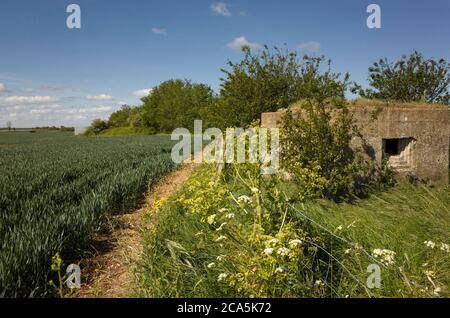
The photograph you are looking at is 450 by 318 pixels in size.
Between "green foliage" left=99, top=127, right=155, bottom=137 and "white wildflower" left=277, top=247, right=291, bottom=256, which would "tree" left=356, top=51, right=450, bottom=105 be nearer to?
"white wildflower" left=277, top=247, right=291, bottom=256

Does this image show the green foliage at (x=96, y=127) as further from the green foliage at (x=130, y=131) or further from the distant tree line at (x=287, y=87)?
the distant tree line at (x=287, y=87)

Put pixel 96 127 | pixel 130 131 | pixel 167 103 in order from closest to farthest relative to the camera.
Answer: pixel 167 103
pixel 130 131
pixel 96 127

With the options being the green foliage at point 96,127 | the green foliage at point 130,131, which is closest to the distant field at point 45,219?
the green foliage at point 130,131

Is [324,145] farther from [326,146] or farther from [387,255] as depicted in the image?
[387,255]

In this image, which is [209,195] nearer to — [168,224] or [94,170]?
[168,224]

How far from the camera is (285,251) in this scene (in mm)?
2277

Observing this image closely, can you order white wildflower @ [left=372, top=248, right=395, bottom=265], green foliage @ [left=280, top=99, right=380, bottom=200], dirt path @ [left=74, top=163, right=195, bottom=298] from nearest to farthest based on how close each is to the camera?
white wildflower @ [left=372, top=248, right=395, bottom=265]
dirt path @ [left=74, top=163, right=195, bottom=298]
green foliage @ [left=280, top=99, right=380, bottom=200]

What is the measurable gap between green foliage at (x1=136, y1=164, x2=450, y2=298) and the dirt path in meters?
0.30

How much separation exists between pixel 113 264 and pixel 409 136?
262 inches

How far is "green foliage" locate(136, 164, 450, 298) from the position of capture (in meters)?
2.52

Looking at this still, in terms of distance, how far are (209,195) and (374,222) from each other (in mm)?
2276

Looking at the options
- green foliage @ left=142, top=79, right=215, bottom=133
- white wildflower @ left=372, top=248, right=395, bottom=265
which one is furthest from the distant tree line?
green foliage @ left=142, top=79, right=215, bottom=133

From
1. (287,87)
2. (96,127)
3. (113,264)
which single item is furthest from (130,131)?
(113,264)

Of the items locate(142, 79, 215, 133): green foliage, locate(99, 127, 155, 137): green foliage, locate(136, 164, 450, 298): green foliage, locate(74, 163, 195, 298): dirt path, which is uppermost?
locate(142, 79, 215, 133): green foliage
